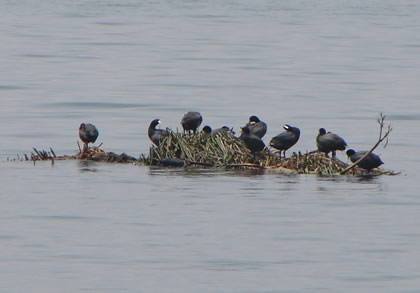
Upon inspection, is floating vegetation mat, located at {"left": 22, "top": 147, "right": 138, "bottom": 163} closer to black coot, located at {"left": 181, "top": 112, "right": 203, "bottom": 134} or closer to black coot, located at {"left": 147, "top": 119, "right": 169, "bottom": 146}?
black coot, located at {"left": 147, "top": 119, "right": 169, "bottom": 146}

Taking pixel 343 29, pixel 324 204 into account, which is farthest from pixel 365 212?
pixel 343 29

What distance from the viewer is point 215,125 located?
27.9 metres

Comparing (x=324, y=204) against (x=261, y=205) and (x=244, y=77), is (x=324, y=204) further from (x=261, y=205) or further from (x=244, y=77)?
(x=244, y=77)

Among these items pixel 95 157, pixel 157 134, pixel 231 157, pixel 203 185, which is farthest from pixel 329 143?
pixel 95 157

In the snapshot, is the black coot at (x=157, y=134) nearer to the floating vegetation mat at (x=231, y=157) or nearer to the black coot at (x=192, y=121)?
the floating vegetation mat at (x=231, y=157)

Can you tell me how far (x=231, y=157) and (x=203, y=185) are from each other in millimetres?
1143

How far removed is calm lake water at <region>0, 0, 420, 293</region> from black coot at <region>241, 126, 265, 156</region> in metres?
0.42

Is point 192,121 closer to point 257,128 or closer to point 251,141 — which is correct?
point 257,128

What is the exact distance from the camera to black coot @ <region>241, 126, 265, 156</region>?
19.0 meters

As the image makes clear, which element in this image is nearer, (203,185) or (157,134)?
(203,185)

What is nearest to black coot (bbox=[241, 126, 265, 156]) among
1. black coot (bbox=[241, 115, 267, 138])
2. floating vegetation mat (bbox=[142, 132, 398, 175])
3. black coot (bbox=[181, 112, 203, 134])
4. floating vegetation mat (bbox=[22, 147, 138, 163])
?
floating vegetation mat (bbox=[142, 132, 398, 175])

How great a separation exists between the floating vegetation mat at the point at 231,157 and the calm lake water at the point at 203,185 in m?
0.21

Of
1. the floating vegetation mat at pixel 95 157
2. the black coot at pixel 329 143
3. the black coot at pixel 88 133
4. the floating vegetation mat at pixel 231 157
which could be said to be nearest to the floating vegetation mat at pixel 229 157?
the floating vegetation mat at pixel 231 157

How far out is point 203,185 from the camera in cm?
1842
